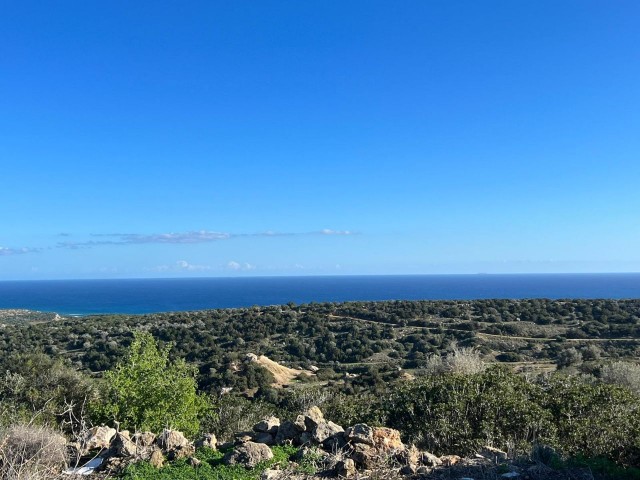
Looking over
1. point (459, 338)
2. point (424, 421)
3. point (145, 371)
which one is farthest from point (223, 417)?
point (459, 338)

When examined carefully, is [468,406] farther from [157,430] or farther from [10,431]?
[10,431]

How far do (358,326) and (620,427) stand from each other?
35198 millimetres

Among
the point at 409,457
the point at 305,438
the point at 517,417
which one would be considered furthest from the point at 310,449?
the point at 517,417

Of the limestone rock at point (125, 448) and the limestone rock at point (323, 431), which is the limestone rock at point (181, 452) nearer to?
the limestone rock at point (125, 448)

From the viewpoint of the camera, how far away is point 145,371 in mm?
13930

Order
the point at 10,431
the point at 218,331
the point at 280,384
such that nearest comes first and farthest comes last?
the point at 10,431, the point at 280,384, the point at 218,331

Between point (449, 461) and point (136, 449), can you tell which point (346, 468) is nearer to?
point (449, 461)

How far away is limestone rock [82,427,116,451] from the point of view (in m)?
9.55

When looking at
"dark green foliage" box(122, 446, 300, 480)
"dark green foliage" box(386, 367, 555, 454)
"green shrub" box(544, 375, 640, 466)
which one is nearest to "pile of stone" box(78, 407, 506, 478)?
"dark green foliage" box(122, 446, 300, 480)

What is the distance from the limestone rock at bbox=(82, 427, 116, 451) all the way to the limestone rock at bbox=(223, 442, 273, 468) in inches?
120

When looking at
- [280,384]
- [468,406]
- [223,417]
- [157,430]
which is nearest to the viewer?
[468,406]

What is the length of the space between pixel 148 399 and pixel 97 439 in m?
3.61

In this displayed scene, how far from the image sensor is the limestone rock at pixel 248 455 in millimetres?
7953

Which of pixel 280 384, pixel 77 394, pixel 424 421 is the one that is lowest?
pixel 280 384
